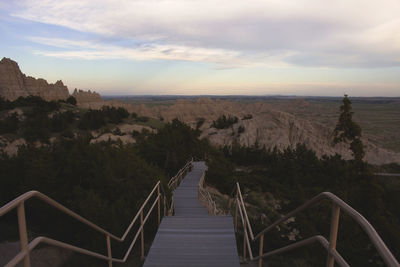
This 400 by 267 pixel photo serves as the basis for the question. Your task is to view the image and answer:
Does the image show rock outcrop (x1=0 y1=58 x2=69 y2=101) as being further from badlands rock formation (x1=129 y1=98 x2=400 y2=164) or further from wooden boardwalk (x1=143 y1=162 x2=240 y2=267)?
wooden boardwalk (x1=143 y1=162 x2=240 y2=267)

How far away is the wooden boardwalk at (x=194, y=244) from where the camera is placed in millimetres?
4242

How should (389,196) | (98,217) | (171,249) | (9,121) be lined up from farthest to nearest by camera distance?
(9,121)
(389,196)
(98,217)
(171,249)

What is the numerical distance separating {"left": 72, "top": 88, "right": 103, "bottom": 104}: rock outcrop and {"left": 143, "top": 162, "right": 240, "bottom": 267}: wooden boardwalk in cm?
8911

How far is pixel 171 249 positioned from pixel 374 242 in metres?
3.73

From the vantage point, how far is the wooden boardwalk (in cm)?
424

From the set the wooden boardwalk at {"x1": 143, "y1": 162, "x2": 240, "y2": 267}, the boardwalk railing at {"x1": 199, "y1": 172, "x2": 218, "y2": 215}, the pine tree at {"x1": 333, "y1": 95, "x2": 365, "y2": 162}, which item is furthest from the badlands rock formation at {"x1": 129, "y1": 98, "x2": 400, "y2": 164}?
the wooden boardwalk at {"x1": 143, "y1": 162, "x2": 240, "y2": 267}

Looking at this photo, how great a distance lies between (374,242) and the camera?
142 centimetres

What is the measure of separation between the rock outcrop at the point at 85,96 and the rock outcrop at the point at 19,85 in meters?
17.2

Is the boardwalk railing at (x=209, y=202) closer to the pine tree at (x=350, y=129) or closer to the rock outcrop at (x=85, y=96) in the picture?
the pine tree at (x=350, y=129)

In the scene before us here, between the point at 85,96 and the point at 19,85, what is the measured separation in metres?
29.1

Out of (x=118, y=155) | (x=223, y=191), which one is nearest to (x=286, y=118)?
(x=223, y=191)

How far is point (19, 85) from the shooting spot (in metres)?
62.2

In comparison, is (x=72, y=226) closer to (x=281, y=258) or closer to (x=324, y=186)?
(x=281, y=258)

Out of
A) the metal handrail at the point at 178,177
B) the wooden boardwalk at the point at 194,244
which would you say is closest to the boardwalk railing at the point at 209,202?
the metal handrail at the point at 178,177
